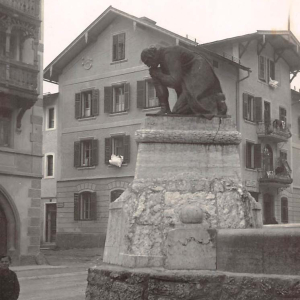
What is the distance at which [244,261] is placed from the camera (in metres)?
7.11

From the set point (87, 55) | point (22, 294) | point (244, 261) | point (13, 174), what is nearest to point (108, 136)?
point (87, 55)

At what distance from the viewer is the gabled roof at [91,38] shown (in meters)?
34.4

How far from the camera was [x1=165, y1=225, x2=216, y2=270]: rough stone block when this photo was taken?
Result: 24.8 feet

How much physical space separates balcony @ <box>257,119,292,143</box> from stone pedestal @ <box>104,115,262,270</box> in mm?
29205

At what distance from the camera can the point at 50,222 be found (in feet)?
141

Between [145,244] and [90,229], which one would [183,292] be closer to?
[145,244]

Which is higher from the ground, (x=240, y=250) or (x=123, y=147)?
(x=123, y=147)

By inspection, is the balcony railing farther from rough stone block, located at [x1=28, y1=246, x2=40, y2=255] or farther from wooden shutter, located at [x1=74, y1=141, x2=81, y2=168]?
wooden shutter, located at [x1=74, y1=141, x2=81, y2=168]

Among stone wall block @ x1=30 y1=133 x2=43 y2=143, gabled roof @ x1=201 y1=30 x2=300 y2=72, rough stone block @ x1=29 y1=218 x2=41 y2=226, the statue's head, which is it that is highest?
gabled roof @ x1=201 y1=30 x2=300 y2=72

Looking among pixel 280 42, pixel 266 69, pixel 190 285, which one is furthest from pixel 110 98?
pixel 190 285

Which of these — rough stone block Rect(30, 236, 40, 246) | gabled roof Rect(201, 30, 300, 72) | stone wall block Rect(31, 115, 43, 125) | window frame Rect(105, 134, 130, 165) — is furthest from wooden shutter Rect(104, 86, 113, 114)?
rough stone block Rect(30, 236, 40, 246)

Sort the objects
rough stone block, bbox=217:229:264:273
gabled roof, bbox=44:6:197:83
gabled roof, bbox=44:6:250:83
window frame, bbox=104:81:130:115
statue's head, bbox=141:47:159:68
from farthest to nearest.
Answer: window frame, bbox=104:81:130:115 → gabled roof, bbox=44:6:197:83 → gabled roof, bbox=44:6:250:83 → statue's head, bbox=141:47:159:68 → rough stone block, bbox=217:229:264:273

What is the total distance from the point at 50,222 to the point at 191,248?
36374 millimetres

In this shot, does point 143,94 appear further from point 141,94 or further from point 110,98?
point 110,98
